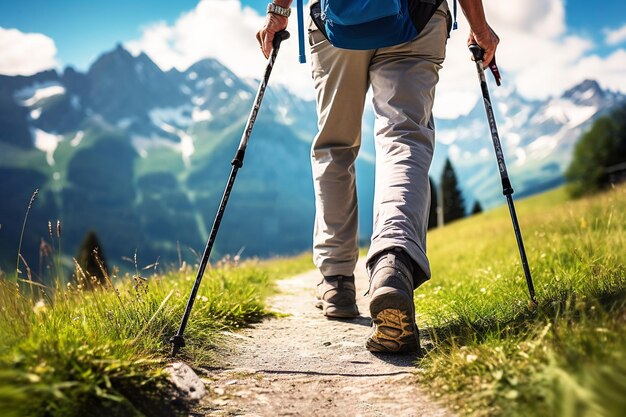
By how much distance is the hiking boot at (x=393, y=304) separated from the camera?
2701mm

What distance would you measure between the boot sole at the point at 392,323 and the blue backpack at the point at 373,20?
1.49 m

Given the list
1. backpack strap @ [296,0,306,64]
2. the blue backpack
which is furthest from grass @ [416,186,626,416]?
backpack strap @ [296,0,306,64]

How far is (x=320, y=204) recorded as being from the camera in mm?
4059

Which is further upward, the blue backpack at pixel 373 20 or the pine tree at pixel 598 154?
the pine tree at pixel 598 154

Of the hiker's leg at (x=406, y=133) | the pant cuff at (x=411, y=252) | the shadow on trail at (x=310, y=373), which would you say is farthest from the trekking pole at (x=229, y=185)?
the pant cuff at (x=411, y=252)

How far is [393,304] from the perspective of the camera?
2723mm

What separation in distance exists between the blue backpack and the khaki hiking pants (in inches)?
5.6

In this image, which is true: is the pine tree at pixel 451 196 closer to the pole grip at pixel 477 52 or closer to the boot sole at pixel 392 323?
the pole grip at pixel 477 52

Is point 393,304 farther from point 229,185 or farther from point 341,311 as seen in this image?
point 341,311

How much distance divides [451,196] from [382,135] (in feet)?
269

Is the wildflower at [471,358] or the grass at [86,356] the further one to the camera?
the wildflower at [471,358]

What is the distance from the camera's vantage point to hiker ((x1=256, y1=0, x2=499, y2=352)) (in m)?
2.88

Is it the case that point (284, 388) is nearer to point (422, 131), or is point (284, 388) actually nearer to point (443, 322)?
point (443, 322)

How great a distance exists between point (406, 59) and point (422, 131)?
48cm
